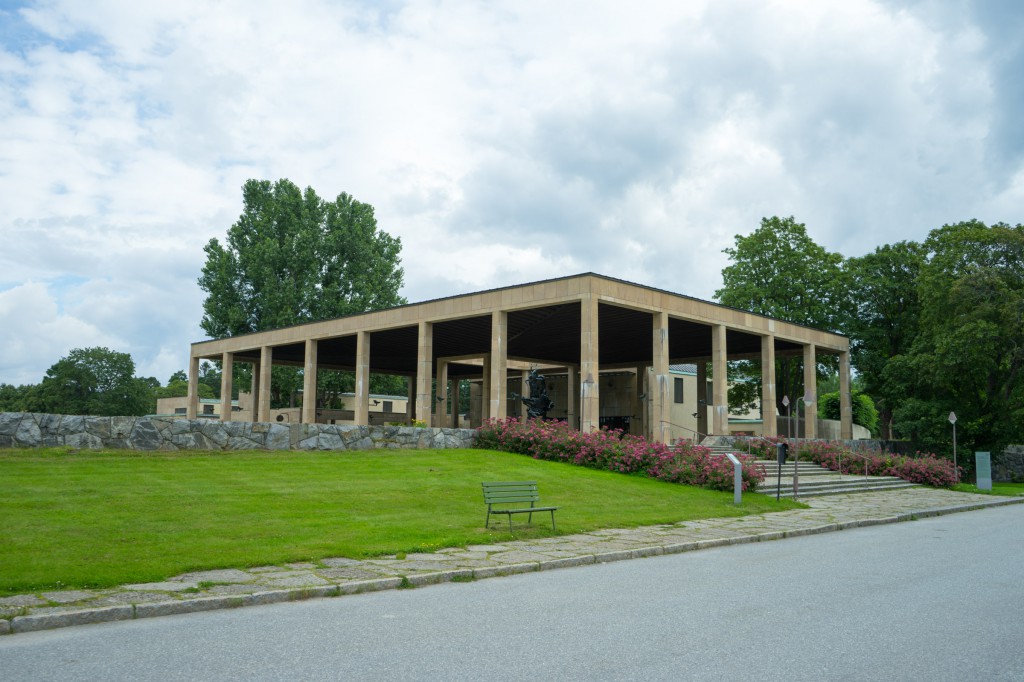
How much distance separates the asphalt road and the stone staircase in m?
12.9

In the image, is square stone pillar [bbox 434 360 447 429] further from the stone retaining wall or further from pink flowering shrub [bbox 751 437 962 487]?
the stone retaining wall

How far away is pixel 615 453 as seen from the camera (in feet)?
76.1

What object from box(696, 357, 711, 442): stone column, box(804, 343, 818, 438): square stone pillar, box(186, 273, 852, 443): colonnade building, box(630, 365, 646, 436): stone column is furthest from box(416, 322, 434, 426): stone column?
box(630, 365, 646, 436): stone column

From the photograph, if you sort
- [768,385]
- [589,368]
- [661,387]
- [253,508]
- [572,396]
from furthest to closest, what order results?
[572,396] < [768,385] < [661,387] < [589,368] < [253,508]

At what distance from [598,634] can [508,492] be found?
21.9ft

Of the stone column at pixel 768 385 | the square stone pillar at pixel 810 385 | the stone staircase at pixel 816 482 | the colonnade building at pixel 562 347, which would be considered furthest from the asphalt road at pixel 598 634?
the square stone pillar at pixel 810 385

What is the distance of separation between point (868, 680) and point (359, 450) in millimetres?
17559

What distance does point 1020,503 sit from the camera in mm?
25625

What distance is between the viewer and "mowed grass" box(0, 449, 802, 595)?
29.1 ft

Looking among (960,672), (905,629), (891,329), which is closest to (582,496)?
(905,629)

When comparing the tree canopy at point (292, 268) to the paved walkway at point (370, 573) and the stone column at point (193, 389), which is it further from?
the paved walkway at point (370, 573)

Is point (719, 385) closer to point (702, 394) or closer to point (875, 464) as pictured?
point (875, 464)

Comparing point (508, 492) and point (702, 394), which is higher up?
point (702, 394)

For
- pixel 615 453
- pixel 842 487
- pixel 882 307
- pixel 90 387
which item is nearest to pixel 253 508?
pixel 615 453
